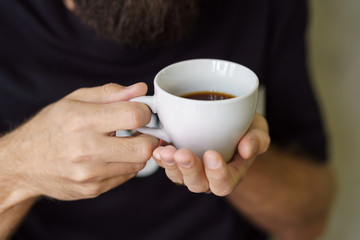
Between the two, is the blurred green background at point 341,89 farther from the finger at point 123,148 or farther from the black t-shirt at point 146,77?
the finger at point 123,148

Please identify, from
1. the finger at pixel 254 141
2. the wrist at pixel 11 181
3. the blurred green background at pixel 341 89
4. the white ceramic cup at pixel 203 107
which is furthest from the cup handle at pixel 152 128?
the blurred green background at pixel 341 89

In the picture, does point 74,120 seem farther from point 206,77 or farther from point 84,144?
point 206,77

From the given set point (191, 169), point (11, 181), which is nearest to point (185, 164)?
point (191, 169)

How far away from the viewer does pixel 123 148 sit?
1.70ft

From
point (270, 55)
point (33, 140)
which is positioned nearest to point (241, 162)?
point (33, 140)

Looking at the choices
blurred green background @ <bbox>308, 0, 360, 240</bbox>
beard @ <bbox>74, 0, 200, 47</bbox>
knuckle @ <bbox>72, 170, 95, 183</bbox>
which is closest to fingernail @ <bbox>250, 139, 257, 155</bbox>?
knuckle @ <bbox>72, 170, 95, 183</bbox>

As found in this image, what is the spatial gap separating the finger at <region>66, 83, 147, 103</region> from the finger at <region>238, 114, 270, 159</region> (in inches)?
6.4

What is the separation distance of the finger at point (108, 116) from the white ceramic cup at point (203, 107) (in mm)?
30

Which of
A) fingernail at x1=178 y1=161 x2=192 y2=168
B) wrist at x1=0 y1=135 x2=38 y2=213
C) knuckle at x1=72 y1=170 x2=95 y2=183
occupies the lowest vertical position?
wrist at x1=0 y1=135 x2=38 y2=213

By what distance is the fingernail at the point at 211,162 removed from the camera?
18.8 inches

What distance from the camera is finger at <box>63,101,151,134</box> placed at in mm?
494

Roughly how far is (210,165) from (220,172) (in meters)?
0.02

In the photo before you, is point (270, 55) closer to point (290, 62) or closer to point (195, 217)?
point (290, 62)

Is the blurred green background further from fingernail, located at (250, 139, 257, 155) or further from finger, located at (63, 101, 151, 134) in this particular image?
finger, located at (63, 101, 151, 134)
